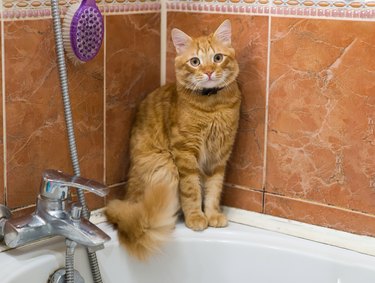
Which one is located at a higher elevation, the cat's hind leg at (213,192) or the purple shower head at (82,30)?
the purple shower head at (82,30)

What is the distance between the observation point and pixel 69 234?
1473 mm

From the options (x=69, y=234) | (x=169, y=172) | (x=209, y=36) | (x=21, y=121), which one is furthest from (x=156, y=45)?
(x=69, y=234)

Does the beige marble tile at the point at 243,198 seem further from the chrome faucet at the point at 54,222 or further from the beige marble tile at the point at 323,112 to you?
the chrome faucet at the point at 54,222

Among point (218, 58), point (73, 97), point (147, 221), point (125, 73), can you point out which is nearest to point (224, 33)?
point (218, 58)

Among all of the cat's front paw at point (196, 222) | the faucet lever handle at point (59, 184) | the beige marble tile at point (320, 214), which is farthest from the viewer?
the cat's front paw at point (196, 222)

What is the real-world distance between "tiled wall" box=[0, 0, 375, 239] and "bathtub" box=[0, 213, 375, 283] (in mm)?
114

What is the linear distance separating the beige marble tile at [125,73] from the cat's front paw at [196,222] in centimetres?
25

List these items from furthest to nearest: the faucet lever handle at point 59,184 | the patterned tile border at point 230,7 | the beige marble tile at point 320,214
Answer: the beige marble tile at point 320,214, the patterned tile border at point 230,7, the faucet lever handle at point 59,184

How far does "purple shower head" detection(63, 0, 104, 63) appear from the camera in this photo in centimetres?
157

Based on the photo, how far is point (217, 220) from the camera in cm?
177

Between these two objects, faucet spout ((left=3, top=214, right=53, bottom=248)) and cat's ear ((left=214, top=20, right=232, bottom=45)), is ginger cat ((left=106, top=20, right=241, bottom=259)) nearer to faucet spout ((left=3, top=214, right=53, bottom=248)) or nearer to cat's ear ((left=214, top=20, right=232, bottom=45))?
cat's ear ((left=214, top=20, right=232, bottom=45))

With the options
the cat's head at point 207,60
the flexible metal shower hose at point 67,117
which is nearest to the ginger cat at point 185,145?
the cat's head at point 207,60

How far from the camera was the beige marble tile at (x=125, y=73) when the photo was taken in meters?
1.78

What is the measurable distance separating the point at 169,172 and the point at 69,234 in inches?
16.2
